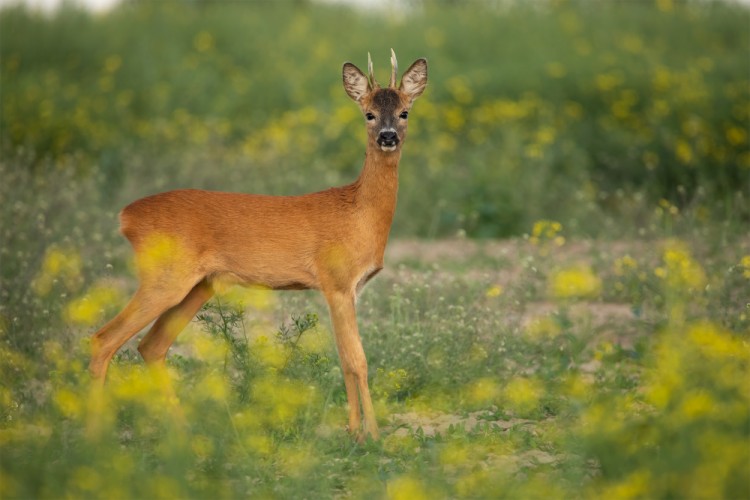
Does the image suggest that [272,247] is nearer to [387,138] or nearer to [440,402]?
[387,138]

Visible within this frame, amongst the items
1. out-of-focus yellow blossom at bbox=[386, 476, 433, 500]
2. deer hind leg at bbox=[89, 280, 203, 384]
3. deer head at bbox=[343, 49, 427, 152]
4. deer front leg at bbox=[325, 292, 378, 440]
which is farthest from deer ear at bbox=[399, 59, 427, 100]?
out-of-focus yellow blossom at bbox=[386, 476, 433, 500]

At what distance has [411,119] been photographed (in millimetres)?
15039

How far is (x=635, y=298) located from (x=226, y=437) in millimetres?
4181

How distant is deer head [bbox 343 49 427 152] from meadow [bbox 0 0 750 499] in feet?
3.70

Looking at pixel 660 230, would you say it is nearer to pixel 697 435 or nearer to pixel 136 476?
pixel 697 435

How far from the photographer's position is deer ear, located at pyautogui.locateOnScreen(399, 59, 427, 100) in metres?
6.93

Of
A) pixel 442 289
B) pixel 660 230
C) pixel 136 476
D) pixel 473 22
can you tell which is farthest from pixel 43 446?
pixel 473 22

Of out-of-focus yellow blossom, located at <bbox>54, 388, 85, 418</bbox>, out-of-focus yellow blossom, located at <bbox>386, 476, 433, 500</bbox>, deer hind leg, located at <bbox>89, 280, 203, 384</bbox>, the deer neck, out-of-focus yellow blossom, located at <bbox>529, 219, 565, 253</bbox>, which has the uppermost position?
the deer neck

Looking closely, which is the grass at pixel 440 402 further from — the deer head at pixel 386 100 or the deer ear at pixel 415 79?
the deer ear at pixel 415 79

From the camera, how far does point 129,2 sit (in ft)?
70.2

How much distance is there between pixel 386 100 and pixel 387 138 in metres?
0.29

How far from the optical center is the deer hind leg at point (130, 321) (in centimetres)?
621

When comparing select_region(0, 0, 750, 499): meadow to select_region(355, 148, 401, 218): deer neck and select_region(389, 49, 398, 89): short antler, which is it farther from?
select_region(389, 49, 398, 89): short antler

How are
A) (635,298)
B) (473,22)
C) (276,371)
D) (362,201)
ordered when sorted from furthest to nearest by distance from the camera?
(473,22), (635,298), (362,201), (276,371)
